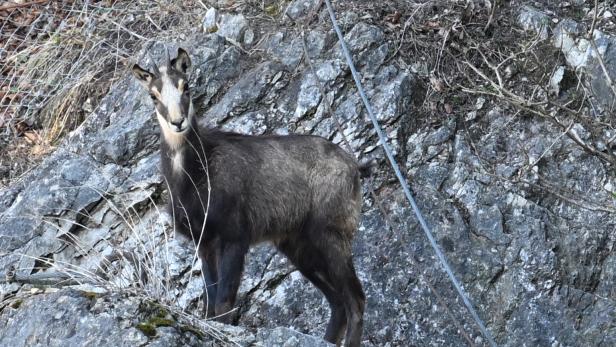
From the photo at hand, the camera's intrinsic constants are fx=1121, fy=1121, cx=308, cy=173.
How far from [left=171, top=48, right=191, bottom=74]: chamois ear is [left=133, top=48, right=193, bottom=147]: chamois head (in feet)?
0.40

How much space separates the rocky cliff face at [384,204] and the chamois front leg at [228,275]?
953 millimetres

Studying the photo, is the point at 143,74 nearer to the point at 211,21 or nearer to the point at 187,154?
the point at 187,154

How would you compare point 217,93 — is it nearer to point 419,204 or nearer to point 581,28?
point 419,204

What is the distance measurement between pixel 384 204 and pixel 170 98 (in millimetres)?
2707

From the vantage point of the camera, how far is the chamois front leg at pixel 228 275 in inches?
281

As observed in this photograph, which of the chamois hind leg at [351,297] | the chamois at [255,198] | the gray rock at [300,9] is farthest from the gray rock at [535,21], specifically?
the chamois hind leg at [351,297]

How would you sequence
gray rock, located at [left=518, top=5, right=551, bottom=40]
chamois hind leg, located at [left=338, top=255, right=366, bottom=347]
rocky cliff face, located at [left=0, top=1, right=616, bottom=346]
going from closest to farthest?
chamois hind leg, located at [left=338, top=255, right=366, bottom=347] → rocky cliff face, located at [left=0, top=1, right=616, bottom=346] → gray rock, located at [left=518, top=5, right=551, bottom=40]

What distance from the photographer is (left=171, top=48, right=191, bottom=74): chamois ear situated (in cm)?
755

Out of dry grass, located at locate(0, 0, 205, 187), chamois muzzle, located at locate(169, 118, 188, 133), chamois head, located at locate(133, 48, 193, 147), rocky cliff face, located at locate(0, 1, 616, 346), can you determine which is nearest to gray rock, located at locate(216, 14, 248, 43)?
rocky cliff face, located at locate(0, 1, 616, 346)

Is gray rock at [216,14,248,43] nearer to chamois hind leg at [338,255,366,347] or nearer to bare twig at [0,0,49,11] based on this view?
bare twig at [0,0,49,11]

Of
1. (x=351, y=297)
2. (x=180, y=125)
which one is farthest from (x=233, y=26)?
(x=351, y=297)

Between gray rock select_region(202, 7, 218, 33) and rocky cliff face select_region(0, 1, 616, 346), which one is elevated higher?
gray rock select_region(202, 7, 218, 33)

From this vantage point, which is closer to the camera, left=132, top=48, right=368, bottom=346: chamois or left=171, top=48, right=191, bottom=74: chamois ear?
left=132, top=48, right=368, bottom=346: chamois

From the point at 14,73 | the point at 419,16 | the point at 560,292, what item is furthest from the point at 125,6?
the point at 560,292
